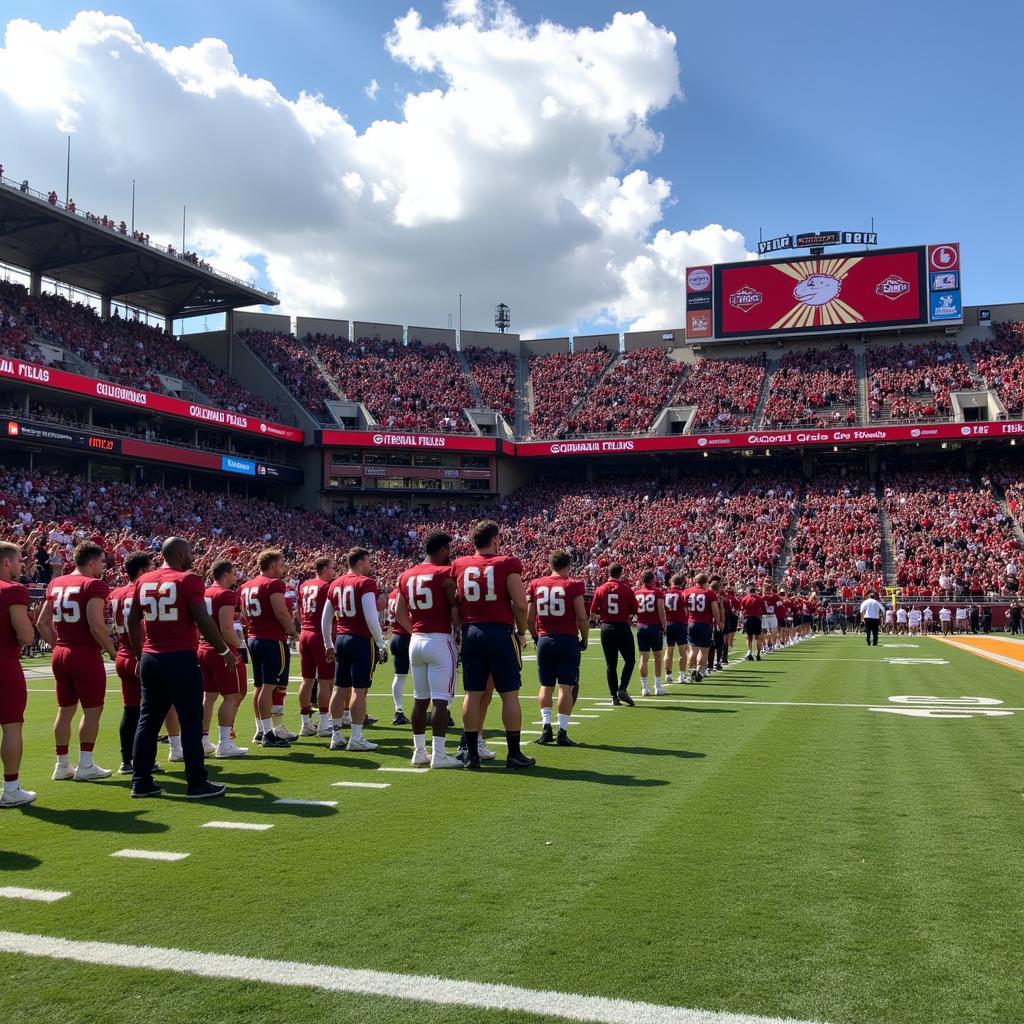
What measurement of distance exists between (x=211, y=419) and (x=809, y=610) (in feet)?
90.0

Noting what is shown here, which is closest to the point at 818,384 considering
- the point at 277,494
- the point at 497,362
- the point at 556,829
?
the point at 497,362

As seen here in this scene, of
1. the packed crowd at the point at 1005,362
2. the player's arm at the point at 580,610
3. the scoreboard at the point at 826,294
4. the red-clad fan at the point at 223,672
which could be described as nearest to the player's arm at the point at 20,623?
the red-clad fan at the point at 223,672

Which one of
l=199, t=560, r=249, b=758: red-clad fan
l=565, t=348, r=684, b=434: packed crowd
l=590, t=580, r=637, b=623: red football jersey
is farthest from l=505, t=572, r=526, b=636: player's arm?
l=565, t=348, r=684, b=434: packed crowd

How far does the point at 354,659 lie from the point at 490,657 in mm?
1689

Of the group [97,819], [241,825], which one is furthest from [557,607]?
A: [97,819]

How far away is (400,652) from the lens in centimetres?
1093

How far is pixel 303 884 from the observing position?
15.2ft

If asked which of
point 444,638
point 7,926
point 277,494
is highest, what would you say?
point 277,494

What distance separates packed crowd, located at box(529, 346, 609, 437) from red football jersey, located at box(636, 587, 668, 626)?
125ft

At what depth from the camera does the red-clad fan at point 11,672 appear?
6.45 meters

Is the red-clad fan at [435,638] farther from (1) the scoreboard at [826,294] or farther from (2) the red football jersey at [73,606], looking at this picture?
(1) the scoreboard at [826,294]

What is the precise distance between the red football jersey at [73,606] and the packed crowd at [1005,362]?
143 ft

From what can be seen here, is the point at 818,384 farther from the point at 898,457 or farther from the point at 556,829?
the point at 556,829

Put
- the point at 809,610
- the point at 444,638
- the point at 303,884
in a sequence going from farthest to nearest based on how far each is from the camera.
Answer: the point at 809,610, the point at 444,638, the point at 303,884
